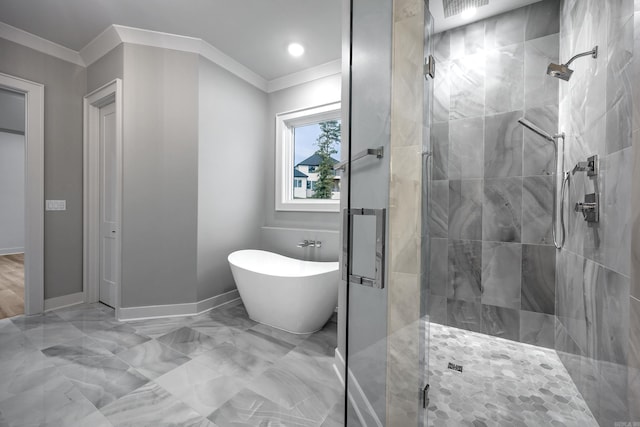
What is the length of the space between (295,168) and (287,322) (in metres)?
1.80

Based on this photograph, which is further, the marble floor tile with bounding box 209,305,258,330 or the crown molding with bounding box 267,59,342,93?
the crown molding with bounding box 267,59,342,93

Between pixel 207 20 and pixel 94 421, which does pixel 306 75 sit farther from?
pixel 94 421

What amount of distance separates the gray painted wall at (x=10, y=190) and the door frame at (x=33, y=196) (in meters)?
4.11

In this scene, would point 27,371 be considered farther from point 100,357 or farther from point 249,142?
point 249,142

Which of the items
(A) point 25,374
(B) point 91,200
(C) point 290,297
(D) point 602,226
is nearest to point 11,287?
(B) point 91,200

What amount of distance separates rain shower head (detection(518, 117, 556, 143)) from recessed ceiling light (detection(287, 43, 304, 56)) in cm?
197

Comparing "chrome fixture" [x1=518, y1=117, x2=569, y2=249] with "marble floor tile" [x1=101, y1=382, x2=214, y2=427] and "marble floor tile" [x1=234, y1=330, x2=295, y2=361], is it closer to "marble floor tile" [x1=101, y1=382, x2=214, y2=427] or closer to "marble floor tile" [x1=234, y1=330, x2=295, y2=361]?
"marble floor tile" [x1=234, y1=330, x2=295, y2=361]

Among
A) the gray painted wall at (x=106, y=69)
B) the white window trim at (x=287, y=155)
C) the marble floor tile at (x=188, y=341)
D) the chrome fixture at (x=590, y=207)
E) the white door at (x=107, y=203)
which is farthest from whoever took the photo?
the white window trim at (x=287, y=155)

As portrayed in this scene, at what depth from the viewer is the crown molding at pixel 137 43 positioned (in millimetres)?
2328

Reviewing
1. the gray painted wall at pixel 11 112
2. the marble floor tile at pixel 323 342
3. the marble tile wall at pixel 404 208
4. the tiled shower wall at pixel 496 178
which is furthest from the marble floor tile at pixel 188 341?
the gray painted wall at pixel 11 112

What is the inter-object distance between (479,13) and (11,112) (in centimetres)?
659

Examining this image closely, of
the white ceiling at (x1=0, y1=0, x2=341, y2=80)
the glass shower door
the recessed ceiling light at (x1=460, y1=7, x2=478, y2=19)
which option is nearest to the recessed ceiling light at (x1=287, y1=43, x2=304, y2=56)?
the white ceiling at (x1=0, y1=0, x2=341, y2=80)

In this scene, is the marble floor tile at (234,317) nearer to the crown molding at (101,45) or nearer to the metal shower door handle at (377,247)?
the metal shower door handle at (377,247)

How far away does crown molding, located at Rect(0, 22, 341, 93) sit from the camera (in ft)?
7.64
